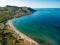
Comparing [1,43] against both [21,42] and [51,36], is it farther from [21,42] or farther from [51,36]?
[51,36]

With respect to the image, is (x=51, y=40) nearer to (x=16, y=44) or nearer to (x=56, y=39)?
(x=56, y=39)

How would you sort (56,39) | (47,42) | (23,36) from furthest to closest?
(23,36) < (56,39) < (47,42)

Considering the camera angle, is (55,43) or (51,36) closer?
(55,43)

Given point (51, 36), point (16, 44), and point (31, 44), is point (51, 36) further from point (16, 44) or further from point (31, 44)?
point (16, 44)

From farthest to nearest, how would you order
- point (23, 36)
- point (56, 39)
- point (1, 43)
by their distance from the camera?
point (23, 36), point (56, 39), point (1, 43)

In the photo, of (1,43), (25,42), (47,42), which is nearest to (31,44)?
(25,42)

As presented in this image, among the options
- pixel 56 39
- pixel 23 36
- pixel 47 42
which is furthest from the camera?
pixel 23 36

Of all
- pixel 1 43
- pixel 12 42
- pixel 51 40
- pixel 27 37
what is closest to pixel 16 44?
pixel 12 42

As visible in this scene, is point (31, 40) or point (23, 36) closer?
point (31, 40)
